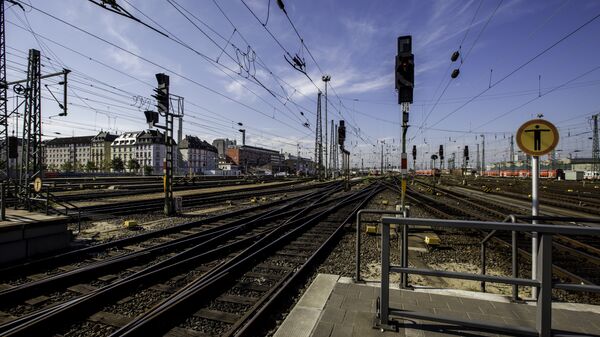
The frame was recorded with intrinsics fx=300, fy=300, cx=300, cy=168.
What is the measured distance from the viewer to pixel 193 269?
6.15 metres

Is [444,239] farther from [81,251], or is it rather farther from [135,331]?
[81,251]

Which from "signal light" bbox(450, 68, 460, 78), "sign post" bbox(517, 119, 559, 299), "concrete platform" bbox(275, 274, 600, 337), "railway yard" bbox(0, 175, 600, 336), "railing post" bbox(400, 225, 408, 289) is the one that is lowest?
"railway yard" bbox(0, 175, 600, 336)

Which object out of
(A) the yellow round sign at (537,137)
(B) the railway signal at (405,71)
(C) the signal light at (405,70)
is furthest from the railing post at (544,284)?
(C) the signal light at (405,70)

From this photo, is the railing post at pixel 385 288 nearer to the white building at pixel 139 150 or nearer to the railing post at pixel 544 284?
the railing post at pixel 544 284

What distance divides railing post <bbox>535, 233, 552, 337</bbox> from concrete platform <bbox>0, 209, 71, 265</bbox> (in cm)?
878

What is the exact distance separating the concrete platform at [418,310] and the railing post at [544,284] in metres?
0.22

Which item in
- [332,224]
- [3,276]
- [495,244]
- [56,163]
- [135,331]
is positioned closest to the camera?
[135,331]

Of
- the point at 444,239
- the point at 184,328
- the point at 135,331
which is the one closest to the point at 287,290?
the point at 184,328

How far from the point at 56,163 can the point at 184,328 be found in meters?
170

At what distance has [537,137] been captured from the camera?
4109 millimetres

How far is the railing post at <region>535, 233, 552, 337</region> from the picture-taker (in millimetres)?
2664

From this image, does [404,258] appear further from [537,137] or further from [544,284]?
[537,137]

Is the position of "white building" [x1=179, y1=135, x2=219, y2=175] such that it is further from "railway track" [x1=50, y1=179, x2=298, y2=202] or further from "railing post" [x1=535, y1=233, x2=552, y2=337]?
"railing post" [x1=535, y1=233, x2=552, y2=337]

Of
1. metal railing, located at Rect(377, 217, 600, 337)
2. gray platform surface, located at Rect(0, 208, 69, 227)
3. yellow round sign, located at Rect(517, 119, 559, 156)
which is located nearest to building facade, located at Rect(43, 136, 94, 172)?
gray platform surface, located at Rect(0, 208, 69, 227)
